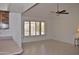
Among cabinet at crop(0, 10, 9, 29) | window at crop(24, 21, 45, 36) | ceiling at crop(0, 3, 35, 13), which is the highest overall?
ceiling at crop(0, 3, 35, 13)

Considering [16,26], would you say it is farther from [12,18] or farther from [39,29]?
[39,29]

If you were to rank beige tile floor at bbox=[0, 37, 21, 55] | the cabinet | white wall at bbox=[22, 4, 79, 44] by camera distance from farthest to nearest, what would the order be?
white wall at bbox=[22, 4, 79, 44] < the cabinet < beige tile floor at bbox=[0, 37, 21, 55]

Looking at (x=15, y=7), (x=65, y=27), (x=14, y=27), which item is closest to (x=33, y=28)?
(x=14, y=27)

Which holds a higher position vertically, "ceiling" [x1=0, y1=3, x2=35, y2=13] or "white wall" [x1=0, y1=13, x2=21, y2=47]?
"ceiling" [x1=0, y1=3, x2=35, y2=13]

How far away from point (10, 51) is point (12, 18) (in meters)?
0.52

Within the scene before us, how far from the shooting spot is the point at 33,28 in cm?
247

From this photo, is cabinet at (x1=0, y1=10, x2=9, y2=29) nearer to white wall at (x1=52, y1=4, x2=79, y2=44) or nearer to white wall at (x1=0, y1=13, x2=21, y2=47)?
white wall at (x1=0, y1=13, x2=21, y2=47)

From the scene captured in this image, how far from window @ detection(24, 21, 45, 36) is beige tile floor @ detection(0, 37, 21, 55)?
0.28m

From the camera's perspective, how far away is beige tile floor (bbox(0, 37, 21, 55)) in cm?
208

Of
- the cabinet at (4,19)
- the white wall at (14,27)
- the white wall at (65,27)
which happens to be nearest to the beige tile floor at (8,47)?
the white wall at (14,27)

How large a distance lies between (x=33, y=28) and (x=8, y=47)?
52 cm

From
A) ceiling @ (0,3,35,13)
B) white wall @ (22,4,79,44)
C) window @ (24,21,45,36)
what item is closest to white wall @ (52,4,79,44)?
white wall @ (22,4,79,44)

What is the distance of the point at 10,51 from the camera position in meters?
2.09
